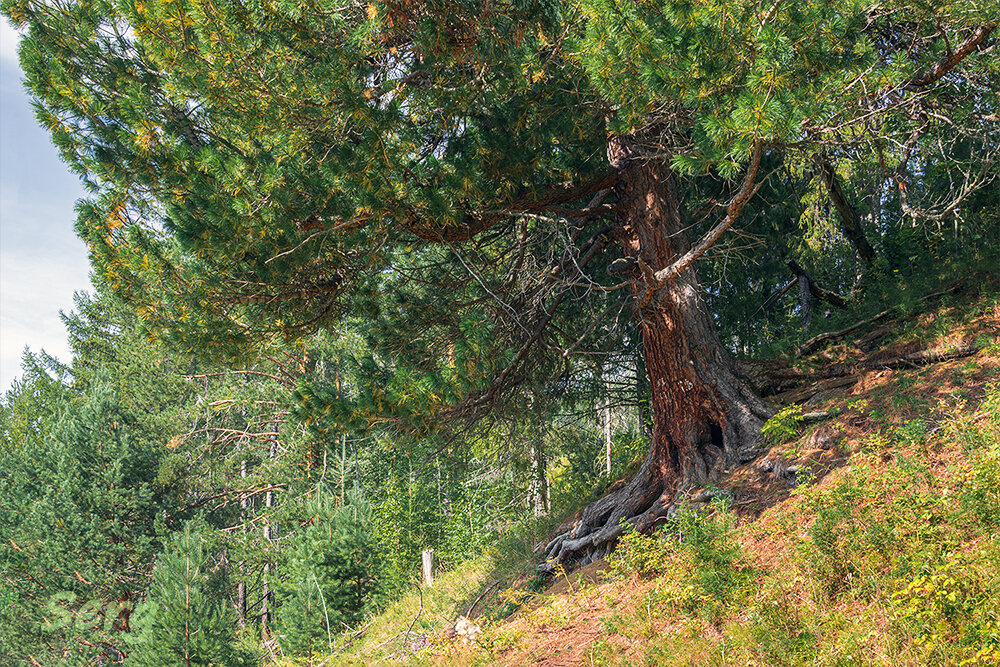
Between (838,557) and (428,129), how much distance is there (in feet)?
13.7

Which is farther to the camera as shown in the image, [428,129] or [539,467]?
[539,467]

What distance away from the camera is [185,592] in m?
11.6

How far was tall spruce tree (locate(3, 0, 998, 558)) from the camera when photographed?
366cm

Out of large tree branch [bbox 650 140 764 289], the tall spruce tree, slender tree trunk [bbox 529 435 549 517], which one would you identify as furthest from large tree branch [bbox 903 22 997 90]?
slender tree trunk [bbox 529 435 549 517]

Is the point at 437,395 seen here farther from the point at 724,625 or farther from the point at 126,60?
the point at 126,60

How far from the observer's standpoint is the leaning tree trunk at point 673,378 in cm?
614

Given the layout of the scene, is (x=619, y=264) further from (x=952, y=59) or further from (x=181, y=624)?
(x=181, y=624)

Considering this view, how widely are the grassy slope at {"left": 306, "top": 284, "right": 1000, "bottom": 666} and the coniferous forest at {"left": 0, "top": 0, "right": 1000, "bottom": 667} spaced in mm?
24

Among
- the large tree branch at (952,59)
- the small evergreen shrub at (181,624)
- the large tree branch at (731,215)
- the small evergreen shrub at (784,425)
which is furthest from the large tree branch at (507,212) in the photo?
the small evergreen shrub at (181,624)

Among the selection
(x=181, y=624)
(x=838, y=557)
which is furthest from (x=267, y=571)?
(x=838, y=557)

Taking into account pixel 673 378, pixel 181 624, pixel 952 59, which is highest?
pixel 952 59

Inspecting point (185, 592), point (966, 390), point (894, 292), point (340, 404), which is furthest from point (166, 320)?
point (185, 592)

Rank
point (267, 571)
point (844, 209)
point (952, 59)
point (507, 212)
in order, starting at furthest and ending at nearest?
point (267, 571) < point (844, 209) < point (507, 212) < point (952, 59)

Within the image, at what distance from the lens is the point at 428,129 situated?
5195 mm
